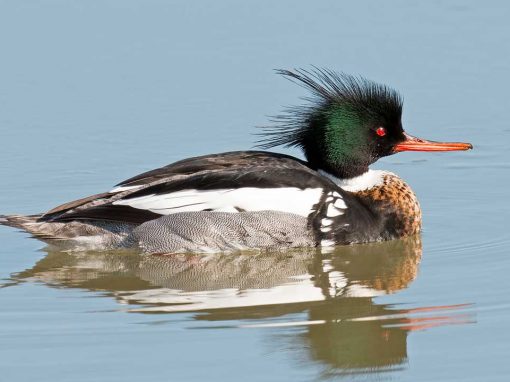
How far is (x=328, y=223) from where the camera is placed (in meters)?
10.6

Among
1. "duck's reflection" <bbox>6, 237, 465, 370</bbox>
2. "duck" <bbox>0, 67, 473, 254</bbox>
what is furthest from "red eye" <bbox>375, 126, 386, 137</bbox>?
"duck's reflection" <bbox>6, 237, 465, 370</bbox>

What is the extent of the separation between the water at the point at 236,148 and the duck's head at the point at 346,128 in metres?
0.79

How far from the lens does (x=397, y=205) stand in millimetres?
10977

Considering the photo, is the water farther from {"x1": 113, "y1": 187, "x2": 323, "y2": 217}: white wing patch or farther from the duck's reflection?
{"x1": 113, "y1": 187, "x2": 323, "y2": 217}: white wing patch

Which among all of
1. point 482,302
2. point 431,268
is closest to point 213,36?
point 431,268

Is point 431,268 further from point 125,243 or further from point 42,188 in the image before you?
point 42,188

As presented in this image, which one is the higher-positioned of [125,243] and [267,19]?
[267,19]

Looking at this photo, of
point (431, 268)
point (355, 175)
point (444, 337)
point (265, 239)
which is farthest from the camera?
point (355, 175)

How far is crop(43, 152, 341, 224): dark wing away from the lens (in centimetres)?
1041

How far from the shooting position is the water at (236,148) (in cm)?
792

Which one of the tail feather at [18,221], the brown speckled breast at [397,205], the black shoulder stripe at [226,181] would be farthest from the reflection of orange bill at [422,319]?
the tail feather at [18,221]

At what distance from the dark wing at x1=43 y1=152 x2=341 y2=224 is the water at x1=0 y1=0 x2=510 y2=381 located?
0.39 metres

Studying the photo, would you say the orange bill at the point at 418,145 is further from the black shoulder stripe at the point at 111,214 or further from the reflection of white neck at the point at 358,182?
the black shoulder stripe at the point at 111,214

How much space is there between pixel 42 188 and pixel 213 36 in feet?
13.2
